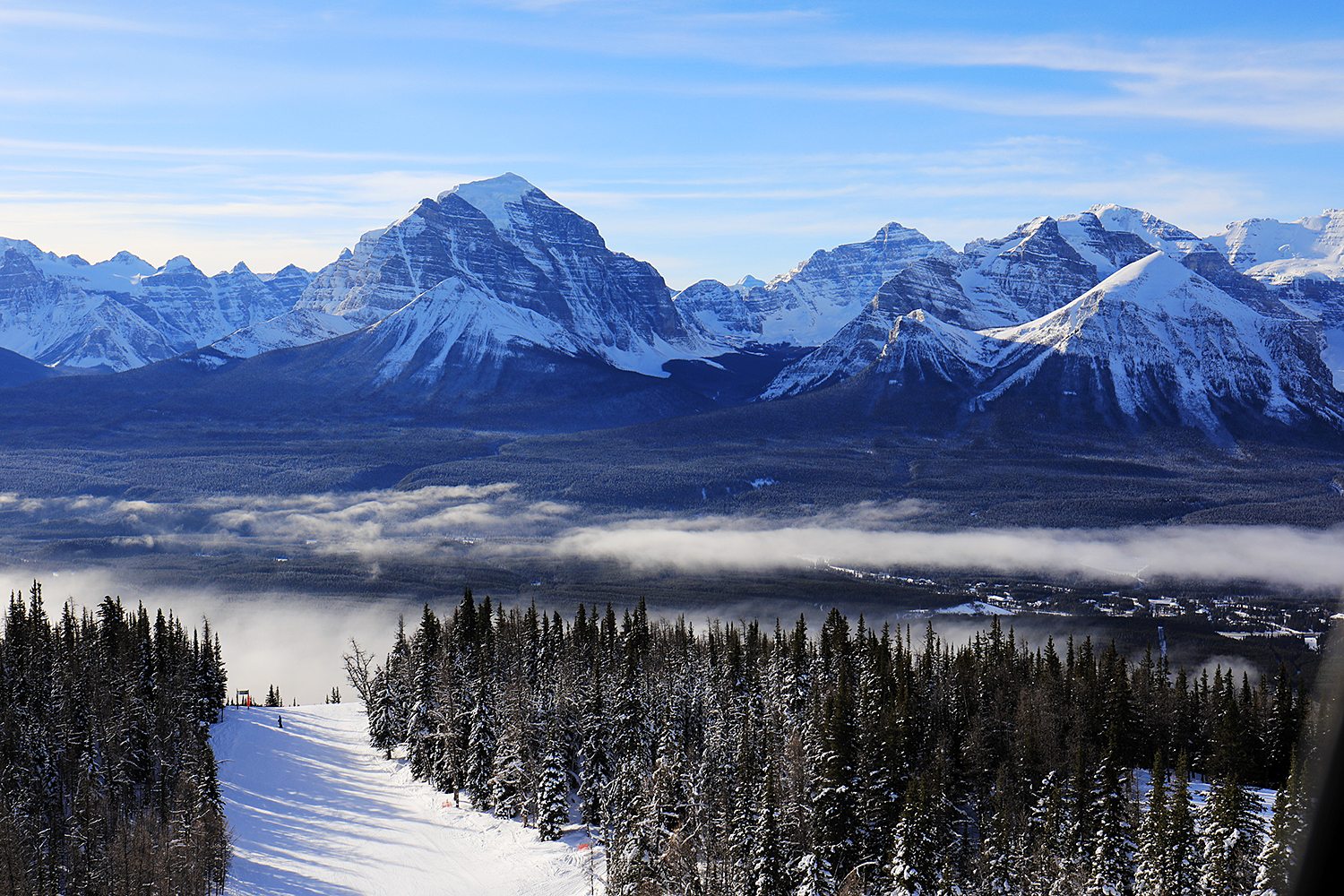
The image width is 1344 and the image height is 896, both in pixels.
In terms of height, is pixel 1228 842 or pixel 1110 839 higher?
pixel 1228 842

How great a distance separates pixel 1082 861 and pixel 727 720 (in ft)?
100

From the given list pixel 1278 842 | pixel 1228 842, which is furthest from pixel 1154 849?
pixel 1278 842

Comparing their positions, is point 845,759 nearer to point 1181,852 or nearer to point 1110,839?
point 1110,839

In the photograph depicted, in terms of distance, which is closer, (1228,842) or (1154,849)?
(1228,842)

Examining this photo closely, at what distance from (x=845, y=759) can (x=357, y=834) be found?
4103cm

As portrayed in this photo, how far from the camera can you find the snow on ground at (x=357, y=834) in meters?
76.4

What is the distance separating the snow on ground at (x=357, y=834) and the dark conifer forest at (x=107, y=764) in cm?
500

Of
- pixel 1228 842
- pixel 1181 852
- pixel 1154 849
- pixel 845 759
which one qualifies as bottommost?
pixel 1154 849

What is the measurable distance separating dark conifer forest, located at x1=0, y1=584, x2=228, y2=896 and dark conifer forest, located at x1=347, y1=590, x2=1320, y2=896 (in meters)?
22.4

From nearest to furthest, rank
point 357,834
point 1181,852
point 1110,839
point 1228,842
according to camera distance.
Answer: point 1181,852
point 1228,842
point 1110,839
point 357,834

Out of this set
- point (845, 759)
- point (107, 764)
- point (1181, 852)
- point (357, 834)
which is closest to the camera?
point (1181, 852)

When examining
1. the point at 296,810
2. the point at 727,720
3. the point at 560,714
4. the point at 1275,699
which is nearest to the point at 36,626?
the point at 296,810

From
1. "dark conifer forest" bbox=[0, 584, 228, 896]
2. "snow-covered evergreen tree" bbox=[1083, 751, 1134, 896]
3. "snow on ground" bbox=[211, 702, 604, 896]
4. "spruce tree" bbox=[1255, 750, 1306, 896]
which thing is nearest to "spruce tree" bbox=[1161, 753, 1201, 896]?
"spruce tree" bbox=[1255, 750, 1306, 896]

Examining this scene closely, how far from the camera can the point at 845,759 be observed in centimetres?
7475
